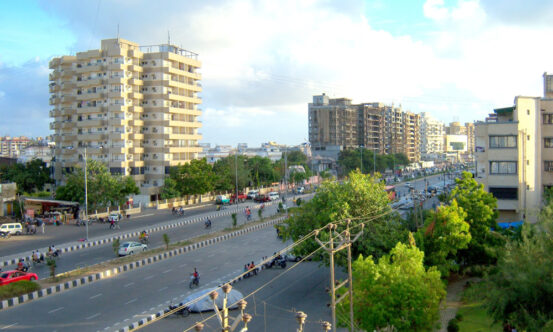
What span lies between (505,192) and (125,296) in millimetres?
26598

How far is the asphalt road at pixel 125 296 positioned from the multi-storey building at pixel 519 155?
1715 centimetres

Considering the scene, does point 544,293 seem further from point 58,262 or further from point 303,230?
point 58,262

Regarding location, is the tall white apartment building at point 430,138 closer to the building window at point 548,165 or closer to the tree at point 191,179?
the tree at point 191,179

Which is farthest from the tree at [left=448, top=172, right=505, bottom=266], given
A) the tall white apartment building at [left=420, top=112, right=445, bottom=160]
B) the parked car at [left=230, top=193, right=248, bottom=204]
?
the tall white apartment building at [left=420, top=112, right=445, bottom=160]

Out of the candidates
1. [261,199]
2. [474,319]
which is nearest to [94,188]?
[261,199]

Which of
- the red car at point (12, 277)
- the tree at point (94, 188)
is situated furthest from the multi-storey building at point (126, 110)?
the red car at point (12, 277)

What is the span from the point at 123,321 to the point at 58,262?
511 inches

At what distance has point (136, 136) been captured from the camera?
201 feet

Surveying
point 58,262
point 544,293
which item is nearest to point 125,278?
point 58,262

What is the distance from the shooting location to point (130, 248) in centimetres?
3108

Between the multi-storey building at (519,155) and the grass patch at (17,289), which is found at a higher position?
the multi-storey building at (519,155)

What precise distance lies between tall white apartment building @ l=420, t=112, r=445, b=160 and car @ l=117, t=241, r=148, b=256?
152 metres

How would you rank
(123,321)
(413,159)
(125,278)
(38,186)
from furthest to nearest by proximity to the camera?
1. (413,159)
2. (38,186)
3. (125,278)
4. (123,321)

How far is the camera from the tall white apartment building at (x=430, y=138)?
584ft
